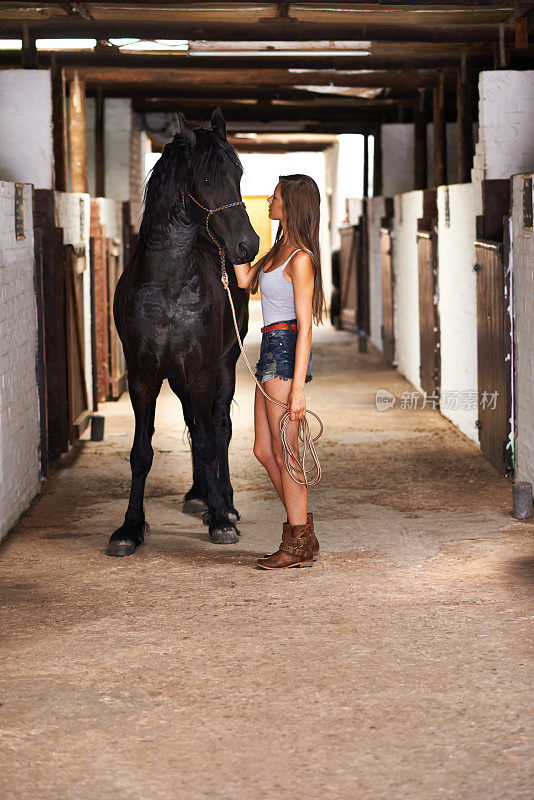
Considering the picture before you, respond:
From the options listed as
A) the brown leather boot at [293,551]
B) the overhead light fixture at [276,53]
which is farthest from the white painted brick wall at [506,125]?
the brown leather boot at [293,551]

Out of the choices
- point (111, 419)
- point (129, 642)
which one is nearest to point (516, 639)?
point (129, 642)

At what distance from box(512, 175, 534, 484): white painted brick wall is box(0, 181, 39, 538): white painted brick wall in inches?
109

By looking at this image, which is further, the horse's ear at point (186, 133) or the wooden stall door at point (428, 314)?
the wooden stall door at point (428, 314)

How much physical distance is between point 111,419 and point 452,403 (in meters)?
2.81

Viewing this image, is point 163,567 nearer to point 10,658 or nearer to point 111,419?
point 10,658

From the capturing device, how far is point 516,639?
12.1 ft

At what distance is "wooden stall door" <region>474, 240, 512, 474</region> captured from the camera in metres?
6.40

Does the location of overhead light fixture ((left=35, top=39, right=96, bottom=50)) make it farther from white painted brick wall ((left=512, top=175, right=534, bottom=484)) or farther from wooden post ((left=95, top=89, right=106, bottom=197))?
white painted brick wall ((left=512, top=175, right=534, bottom=484))

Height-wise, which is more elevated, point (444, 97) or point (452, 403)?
point (444, 97)

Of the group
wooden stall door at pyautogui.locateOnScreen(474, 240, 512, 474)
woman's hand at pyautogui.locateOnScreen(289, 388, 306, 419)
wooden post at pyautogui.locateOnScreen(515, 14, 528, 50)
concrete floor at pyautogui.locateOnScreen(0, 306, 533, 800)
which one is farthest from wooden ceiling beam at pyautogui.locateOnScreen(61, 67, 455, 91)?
woman's hand at pyautogui.locateOnScreen(289, 388, 306, 419)

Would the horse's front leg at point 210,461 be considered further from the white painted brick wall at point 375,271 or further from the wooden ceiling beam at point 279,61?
the white painted brick wall at point 375,271

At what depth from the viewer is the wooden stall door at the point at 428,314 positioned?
30.3 ft

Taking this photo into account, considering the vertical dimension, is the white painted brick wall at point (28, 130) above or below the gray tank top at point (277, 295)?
above

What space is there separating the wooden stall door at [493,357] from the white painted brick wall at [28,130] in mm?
2949
